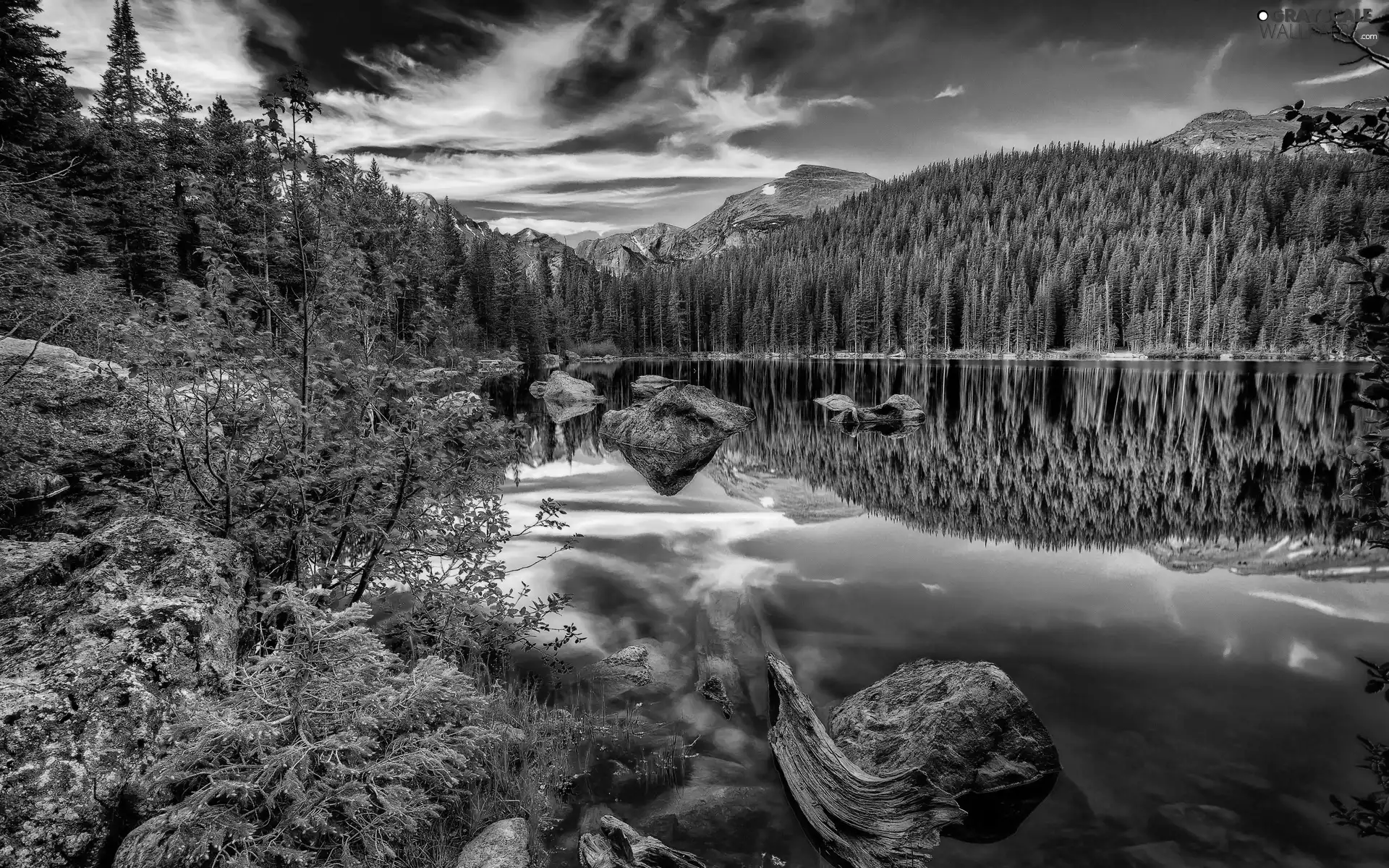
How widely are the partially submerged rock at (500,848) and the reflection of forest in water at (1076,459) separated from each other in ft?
13.5

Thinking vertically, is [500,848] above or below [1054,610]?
above

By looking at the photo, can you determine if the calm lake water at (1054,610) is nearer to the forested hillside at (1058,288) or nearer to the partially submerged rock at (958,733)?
the partially submerged rock at (958,733)

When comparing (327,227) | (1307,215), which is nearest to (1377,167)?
(327,227)

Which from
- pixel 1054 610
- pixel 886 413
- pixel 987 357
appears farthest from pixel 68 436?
pixel 987 357

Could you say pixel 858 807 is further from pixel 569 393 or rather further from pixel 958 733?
pixel 569 393

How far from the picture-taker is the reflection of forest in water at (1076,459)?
1395 cm

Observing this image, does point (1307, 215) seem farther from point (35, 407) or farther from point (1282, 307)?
point (35, 407)

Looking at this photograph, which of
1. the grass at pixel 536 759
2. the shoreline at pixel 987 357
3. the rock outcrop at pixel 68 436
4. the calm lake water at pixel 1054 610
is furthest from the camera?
the shoreline at pixel 987 357

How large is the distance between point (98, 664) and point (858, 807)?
5.45m

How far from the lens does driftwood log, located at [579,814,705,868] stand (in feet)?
14.4

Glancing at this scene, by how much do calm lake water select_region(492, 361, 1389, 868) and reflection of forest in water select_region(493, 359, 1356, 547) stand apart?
0.52 feet

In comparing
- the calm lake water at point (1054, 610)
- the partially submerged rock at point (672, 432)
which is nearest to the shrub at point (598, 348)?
the partially submerged rock at point (672, 432)

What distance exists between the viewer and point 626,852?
177 inches

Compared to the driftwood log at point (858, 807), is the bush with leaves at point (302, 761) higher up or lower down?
higher up
